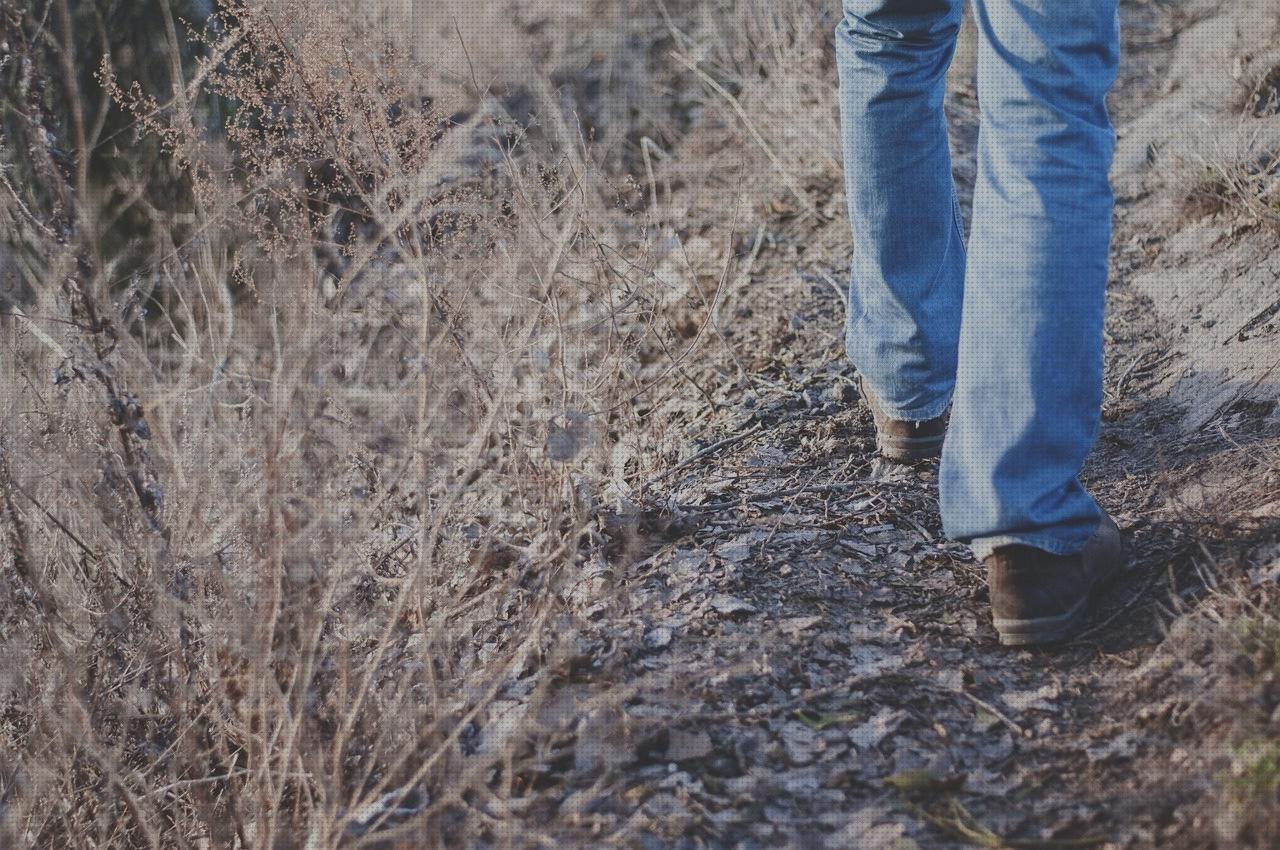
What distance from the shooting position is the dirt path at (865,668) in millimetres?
1619

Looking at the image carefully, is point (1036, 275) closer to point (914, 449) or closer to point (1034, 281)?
point (1034, 281)

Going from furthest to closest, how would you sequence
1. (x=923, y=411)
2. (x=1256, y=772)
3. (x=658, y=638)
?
(x=923, y=411) < (x=658, y=638) < (x=1256, y=772)

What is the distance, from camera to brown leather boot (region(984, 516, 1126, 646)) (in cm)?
189

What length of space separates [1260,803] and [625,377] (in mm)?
1653

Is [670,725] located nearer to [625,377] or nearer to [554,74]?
[625,377]

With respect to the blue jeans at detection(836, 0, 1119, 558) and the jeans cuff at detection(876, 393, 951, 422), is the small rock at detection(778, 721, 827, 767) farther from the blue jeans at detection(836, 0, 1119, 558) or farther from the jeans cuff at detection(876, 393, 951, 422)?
the jeans cuff at detection(876, 393, 951, 422)

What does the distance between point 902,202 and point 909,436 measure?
53cm

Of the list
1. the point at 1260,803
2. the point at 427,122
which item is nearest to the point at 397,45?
the point at 427,122

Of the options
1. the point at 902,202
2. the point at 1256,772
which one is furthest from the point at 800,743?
the point at 902,202

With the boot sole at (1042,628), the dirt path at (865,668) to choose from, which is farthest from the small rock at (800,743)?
the boot sole at (1042,628)

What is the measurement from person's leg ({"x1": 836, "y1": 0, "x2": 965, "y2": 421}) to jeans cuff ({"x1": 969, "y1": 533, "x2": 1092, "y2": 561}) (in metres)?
0.65

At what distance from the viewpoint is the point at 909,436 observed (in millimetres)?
2592

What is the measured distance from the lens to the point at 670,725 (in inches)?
70.2

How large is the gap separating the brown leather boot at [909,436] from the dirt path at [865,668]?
1.5 inches
